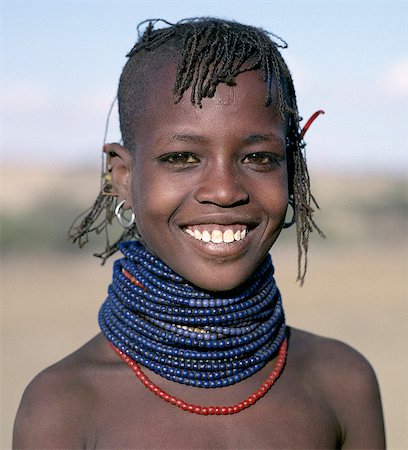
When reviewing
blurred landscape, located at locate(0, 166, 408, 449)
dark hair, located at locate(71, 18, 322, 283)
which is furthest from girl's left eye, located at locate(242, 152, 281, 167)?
blurred landscape, located at locate(0, 166, 408, 449)

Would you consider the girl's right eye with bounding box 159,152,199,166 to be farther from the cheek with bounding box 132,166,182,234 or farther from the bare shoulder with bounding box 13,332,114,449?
the bare shoulder with bounding box 13,332,114,449

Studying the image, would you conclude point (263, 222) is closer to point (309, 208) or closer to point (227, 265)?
point (227, 265)

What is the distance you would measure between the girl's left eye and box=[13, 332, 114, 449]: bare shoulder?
0.92 m

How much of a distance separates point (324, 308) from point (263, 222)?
→ 919 cm

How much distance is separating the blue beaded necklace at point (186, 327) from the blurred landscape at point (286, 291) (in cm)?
122

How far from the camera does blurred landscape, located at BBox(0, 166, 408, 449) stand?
900 centimetres

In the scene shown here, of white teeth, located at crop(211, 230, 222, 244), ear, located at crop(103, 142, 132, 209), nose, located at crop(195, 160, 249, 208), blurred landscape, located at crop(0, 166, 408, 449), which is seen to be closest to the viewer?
nose, located at crop(195, 160, 249, 208)

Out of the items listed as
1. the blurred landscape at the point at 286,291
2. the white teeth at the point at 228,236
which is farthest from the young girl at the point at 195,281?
the blurred landscape at the point at 286,291

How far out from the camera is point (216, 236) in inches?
107

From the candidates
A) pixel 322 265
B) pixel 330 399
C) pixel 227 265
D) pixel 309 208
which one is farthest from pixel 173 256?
pixel 322 265

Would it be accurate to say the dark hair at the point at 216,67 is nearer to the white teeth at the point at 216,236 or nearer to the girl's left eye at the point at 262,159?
the girl's left eye at the point at 262,159

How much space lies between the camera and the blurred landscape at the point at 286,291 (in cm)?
900

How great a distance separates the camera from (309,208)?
3125 mm

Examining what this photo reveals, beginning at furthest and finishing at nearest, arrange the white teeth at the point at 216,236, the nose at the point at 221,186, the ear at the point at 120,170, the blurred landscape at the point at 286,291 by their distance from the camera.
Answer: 1. the blurred landscape at the point at 286,291
2. the ear at the point at 120,170
3. the white teeth at the point at 216,236
4. the nose at the point at 221,186
